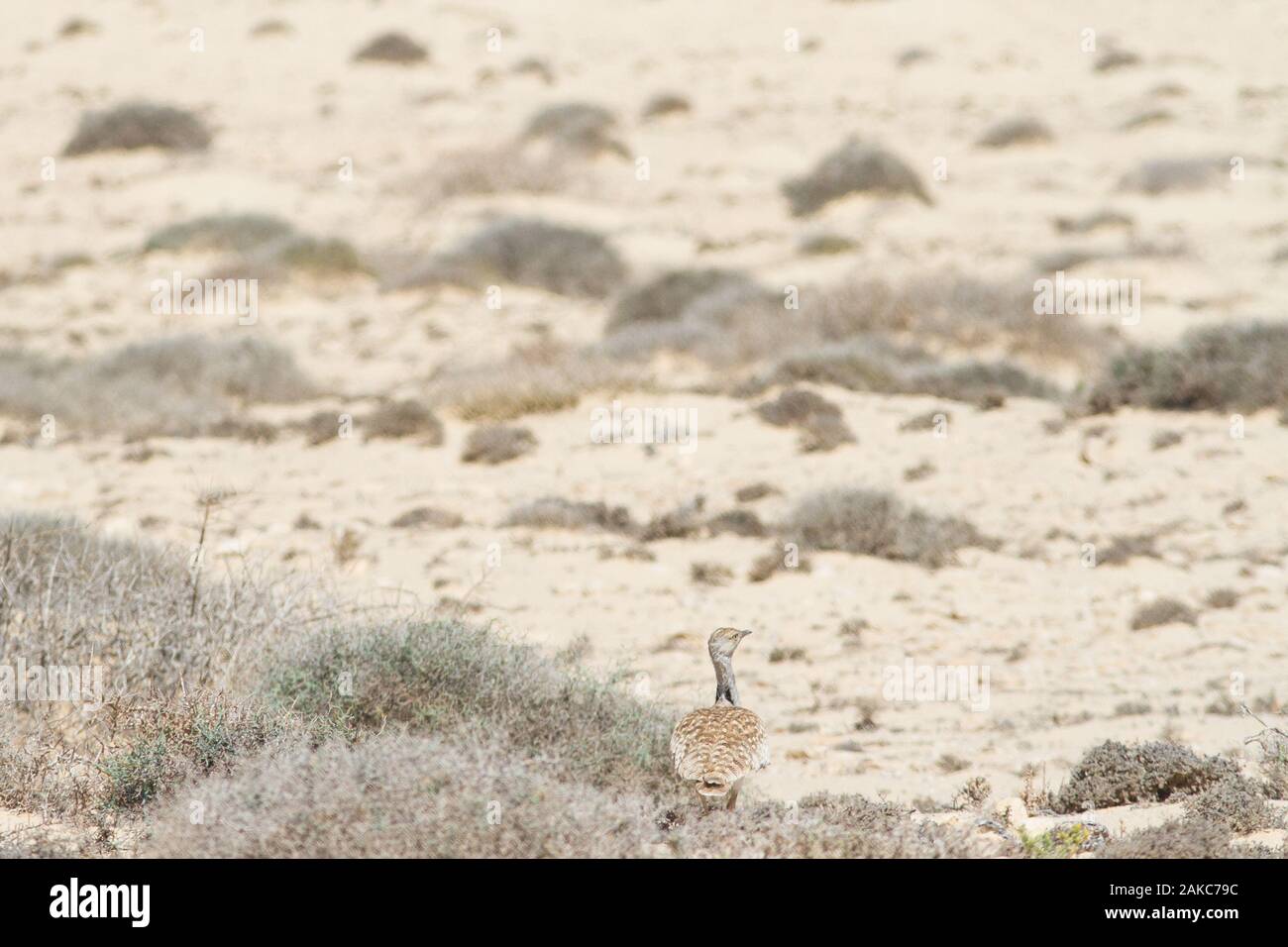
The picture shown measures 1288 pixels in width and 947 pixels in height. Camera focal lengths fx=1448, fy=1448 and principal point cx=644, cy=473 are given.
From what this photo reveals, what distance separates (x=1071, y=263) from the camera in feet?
67.0

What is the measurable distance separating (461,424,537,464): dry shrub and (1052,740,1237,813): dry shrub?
7.87 metres

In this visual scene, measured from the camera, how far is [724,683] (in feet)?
18.1

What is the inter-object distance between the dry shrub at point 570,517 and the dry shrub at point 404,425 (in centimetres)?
271

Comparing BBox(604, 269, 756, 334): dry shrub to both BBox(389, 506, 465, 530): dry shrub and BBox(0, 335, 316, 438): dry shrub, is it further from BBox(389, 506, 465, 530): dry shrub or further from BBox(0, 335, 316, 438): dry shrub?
BBox(389, 506, 465, 530): dry shrub

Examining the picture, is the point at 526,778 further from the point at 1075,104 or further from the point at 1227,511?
the point at 1075,104

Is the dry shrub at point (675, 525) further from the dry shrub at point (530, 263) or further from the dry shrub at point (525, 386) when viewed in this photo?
the dry shrub at point (530, 263)

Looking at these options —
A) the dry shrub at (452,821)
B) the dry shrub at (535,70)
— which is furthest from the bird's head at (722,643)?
the dry shrub at (535,70)

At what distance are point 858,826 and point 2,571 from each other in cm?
383

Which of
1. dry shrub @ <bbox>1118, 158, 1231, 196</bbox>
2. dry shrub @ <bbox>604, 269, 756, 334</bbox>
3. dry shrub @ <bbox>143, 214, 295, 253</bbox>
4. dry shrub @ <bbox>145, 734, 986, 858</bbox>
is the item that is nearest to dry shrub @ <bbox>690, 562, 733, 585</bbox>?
dry shrub @ <bbox>145, 734, 986, 858</bbox>

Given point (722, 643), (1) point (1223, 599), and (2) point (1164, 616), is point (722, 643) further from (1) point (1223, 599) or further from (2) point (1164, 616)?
(1) point (1223, 599)

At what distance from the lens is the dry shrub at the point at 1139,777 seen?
227 inches

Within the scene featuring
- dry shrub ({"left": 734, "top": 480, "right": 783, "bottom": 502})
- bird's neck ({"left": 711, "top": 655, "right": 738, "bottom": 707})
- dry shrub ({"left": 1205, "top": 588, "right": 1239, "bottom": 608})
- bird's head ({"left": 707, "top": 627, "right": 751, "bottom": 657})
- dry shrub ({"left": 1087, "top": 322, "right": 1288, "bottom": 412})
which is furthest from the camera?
dry shrub ({"left": 1087, "top": 322, "right": 1288, "bottom": 412})

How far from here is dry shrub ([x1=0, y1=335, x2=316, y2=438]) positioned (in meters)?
14.7
